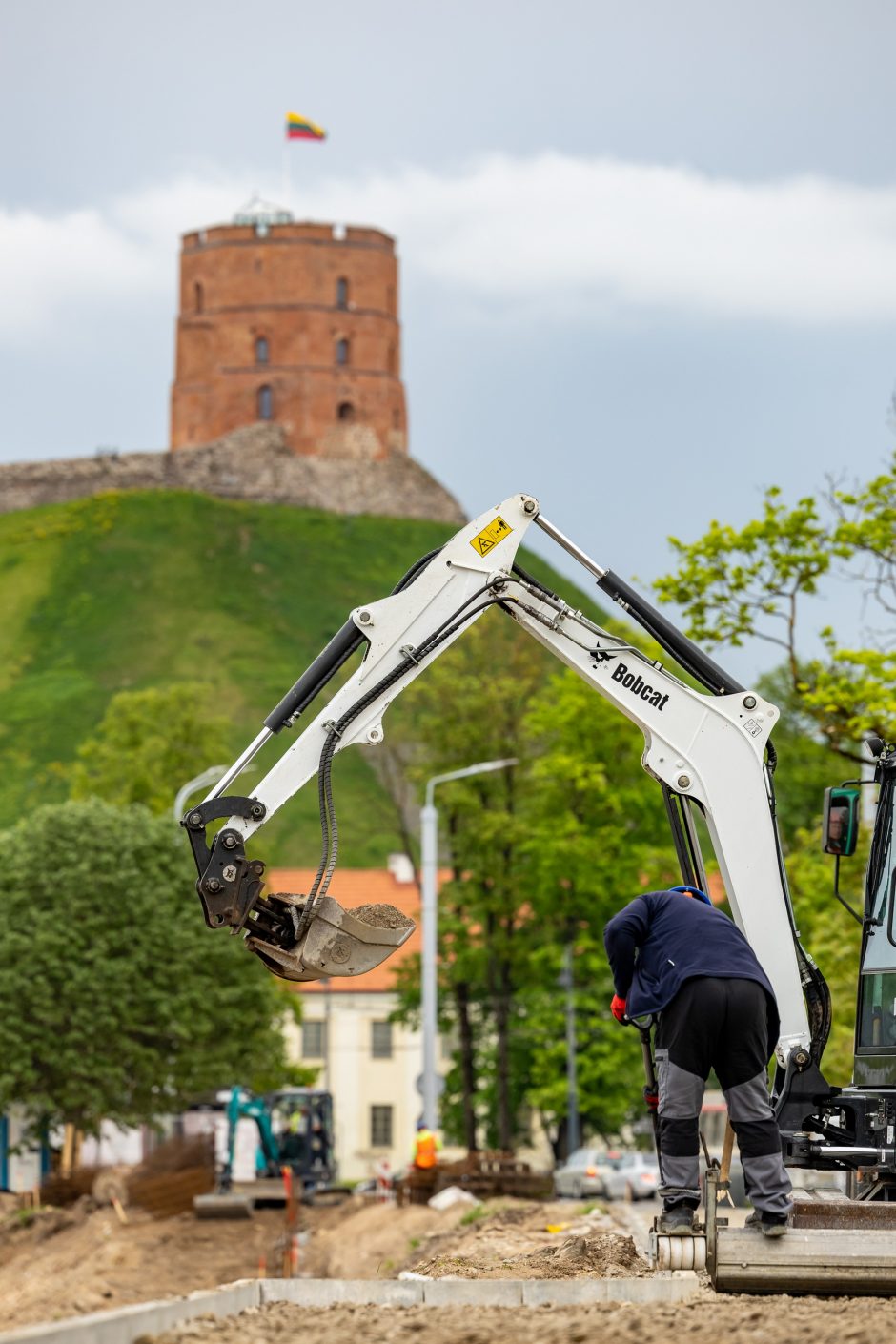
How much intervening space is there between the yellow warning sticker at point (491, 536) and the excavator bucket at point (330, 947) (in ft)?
7.54

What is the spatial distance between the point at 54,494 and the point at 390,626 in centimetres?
14109

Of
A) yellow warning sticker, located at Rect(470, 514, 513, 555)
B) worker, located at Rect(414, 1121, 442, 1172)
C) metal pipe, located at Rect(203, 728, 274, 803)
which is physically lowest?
worker, located at Rect(414, 1121, 442, 1172)

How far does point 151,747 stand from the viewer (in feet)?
242

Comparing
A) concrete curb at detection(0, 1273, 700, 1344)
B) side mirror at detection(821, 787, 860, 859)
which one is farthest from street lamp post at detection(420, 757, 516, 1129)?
concrete curb at detection(0, 1273, 700, 1344)

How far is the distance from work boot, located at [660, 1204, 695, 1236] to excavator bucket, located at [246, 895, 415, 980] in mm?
2489

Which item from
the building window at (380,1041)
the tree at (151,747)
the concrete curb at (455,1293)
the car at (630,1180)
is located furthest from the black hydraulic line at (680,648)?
the building window at (380,1041)

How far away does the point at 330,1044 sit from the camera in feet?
276

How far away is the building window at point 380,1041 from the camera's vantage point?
3302 inches

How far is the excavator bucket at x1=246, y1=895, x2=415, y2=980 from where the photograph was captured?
12609 mm

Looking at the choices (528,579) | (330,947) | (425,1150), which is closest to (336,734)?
(330,947)

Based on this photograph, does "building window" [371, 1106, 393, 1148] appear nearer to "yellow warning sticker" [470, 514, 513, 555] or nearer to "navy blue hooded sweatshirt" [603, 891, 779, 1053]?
"yellow warning sticker" [470, 514, 513, 555]

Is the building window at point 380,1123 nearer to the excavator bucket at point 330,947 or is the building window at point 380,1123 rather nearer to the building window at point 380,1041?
the building window at point 380,1041

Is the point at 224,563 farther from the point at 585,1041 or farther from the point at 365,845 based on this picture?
the point at 585,1041

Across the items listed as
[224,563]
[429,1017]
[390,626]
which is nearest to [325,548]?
[224,563]
